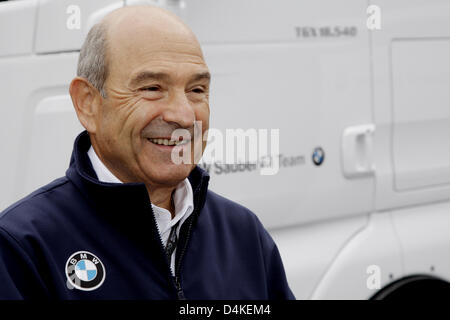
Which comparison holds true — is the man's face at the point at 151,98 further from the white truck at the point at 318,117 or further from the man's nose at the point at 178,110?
the white truck at the point at 318,117

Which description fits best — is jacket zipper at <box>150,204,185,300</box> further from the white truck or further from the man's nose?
the white truck

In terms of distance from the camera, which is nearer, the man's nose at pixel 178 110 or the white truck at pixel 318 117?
the man's nose at pixel 178 110

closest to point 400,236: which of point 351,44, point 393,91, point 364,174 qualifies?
point 364,174

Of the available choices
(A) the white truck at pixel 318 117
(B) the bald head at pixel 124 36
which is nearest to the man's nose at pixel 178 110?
(B) the bald head at pixel 124 36

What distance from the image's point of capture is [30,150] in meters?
2.57

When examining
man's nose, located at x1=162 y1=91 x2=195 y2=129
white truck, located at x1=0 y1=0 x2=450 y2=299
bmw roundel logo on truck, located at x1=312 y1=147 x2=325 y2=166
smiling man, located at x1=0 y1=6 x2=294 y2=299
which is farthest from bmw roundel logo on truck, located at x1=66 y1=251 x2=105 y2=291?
bmw roundel logo on truck, located at x1=312 y1=147 x2=325 y2=166

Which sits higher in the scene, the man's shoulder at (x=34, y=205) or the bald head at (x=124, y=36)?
the bald head at (x=124, y=36)

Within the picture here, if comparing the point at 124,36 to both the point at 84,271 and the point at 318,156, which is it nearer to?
the point at 84,271

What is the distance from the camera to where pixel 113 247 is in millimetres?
1777

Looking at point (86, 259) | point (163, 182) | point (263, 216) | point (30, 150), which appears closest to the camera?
point (86, 259)

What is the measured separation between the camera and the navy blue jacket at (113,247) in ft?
5.39

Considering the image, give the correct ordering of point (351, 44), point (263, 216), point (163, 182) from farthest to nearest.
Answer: point (351, 44), point (263, 216), point (163, 182)

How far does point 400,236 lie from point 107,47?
2.07 metres
